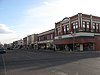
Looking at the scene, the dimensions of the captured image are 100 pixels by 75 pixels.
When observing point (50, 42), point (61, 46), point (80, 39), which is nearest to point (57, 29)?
point (61, 46)

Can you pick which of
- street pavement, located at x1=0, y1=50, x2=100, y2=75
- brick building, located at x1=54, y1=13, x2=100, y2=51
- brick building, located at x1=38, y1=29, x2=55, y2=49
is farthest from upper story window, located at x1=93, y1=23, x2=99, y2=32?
street pavement, located at x1=0, y1=50, x2=100, y2=75

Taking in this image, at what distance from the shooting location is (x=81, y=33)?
50000mm

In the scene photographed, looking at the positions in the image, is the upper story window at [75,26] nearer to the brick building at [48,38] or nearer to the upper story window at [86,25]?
the upper story window at [86,25]

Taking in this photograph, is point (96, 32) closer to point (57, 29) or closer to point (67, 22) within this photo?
point (67, 22)

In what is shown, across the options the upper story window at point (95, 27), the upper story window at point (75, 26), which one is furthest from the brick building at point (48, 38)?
the upper story window at point (95, 27)

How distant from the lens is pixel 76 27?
52.4m

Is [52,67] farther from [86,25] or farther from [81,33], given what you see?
[86,25]

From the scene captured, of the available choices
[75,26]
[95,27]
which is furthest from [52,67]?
[95,27]

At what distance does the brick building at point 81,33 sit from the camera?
49.9 metres

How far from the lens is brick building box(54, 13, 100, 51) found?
4988 cm

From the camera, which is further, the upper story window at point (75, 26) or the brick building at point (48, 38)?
the brick building at point (48, 38)

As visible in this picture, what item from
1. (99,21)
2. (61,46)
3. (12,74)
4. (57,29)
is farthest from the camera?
(57,29)

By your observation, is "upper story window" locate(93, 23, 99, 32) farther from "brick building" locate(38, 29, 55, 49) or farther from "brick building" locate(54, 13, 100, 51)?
"brick building" locate(38, 29, 55, 49)

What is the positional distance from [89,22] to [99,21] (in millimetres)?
4722
